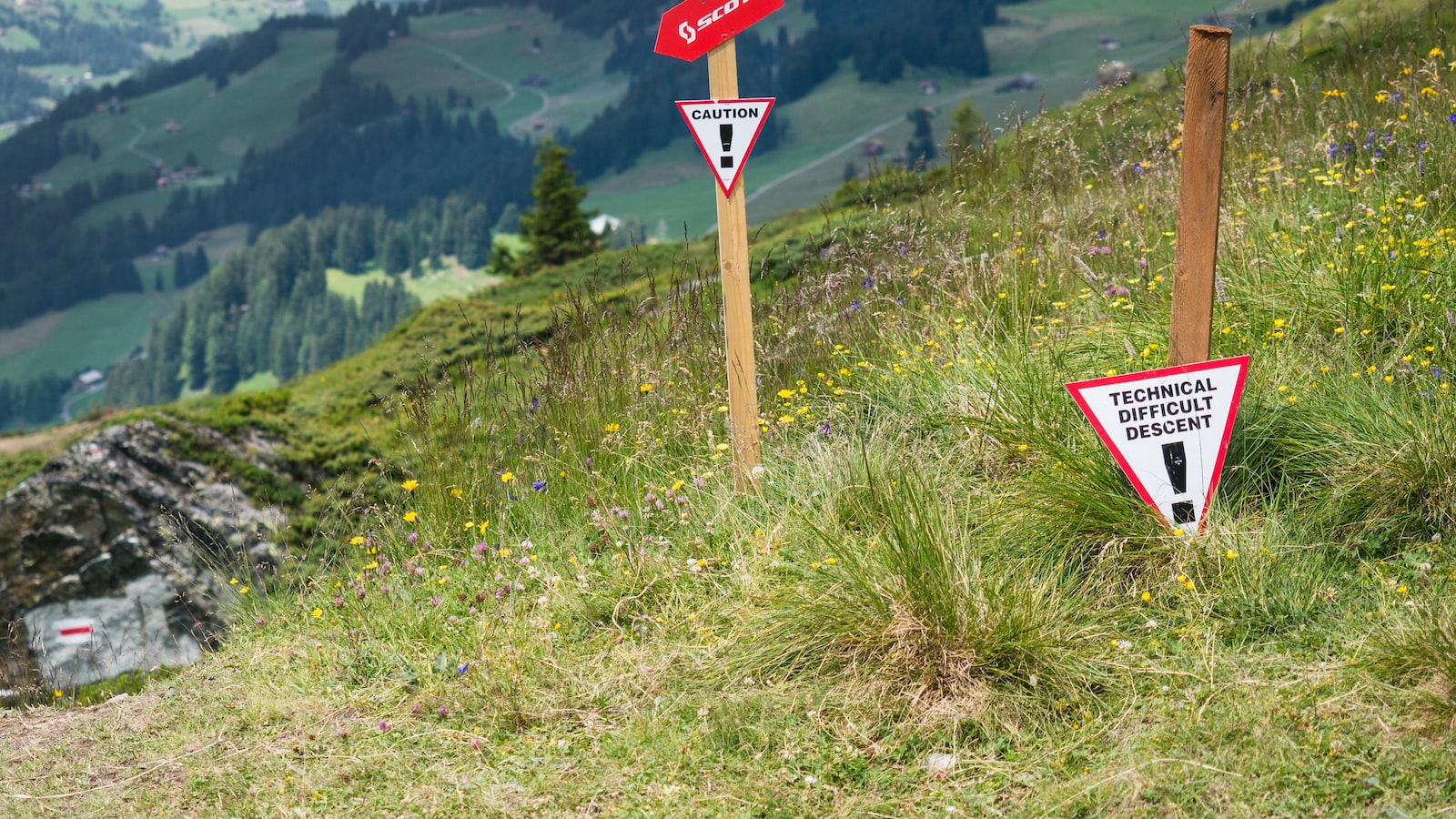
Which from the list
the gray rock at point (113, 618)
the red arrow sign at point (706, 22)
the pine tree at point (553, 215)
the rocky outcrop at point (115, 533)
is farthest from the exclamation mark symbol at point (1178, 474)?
the pine tree at point (553, 215)

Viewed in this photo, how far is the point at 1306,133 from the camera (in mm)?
6469

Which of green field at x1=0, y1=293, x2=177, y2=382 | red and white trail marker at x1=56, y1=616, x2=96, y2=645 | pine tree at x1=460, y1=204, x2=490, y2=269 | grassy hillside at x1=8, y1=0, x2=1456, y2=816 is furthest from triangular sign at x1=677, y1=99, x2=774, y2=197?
green field at x1=0, y1=293, x2=177, y2=382

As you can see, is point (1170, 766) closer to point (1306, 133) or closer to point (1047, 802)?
point (1047, 802)

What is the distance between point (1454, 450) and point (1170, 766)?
153cm

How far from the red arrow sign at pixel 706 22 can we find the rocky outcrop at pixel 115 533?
550cm

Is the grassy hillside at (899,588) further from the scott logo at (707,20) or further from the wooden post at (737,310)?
the scott logo at (707,20)

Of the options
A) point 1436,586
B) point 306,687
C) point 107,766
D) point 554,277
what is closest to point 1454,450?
point 1436,586

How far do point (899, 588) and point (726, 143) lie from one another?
2002mm

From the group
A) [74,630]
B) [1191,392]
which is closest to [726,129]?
[1191,392]

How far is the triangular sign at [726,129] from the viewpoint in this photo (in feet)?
13.6

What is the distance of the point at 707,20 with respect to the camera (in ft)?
13.4

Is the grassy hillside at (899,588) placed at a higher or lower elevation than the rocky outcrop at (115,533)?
higher

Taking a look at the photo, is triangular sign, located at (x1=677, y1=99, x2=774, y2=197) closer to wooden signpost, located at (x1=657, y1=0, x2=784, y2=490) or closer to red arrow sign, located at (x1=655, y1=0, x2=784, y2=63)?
wooden signpost, located at (x1=657, y1=0, x2=784, y2=490)

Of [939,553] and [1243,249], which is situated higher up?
[1243,249]
